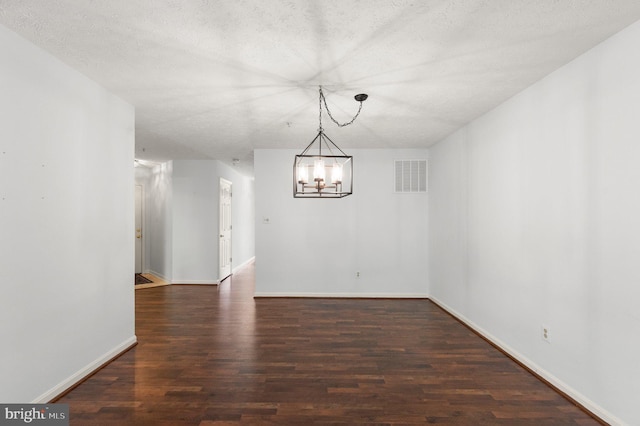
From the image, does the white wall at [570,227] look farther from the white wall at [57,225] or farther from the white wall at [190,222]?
the white wall at [190,222]

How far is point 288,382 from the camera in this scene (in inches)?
102

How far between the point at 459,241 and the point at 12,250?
4.55 meters

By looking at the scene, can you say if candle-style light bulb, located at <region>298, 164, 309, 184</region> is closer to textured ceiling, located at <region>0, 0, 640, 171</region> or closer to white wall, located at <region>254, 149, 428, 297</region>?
textured ceiling, located at <region>0, 0, 640, 171</region>

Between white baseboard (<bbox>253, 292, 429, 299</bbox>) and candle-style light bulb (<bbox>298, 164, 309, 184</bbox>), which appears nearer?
candle-style light bulb (<bbox>298, 164, 309, 184</bbox>)

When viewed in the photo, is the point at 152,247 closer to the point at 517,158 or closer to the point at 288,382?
the point at 288,382

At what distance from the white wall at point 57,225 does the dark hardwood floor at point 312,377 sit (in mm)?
366

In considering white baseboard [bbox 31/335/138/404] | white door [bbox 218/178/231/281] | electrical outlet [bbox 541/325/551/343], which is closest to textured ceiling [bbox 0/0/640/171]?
electrical outlet [bbox 541/325/551/343]

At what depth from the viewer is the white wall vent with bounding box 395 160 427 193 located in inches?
214

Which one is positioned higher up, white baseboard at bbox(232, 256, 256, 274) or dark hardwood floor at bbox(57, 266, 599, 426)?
white baseboard at bbox(232, 256, 256, 274)

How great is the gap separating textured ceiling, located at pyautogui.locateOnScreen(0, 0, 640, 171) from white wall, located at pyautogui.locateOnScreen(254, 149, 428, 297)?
185 centimetres

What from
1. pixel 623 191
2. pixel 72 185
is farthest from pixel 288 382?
pixel 623 191

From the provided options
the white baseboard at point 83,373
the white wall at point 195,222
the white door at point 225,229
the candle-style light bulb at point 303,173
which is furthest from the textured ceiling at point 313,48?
the white door at point 225,229

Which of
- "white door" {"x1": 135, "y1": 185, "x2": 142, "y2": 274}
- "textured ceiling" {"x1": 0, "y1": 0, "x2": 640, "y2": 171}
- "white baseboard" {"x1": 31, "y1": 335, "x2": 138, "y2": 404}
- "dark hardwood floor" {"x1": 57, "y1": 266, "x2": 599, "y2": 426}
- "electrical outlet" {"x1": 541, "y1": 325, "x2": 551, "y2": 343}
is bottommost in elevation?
"dark hardwood floor" {"x1": 57, "y1": 266, "x2": 599, "y2": 426}

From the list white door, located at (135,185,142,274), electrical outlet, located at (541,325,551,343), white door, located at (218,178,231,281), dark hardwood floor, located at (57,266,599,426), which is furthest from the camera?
white door, located at (135,185,142,274)
